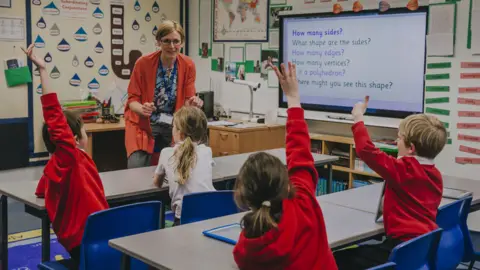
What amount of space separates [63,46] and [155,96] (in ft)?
8.82

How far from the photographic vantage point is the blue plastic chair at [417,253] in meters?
2.15

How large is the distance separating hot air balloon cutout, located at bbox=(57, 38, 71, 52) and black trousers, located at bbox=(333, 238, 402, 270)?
441cm

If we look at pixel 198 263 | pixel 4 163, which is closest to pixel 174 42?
pixel 198 263

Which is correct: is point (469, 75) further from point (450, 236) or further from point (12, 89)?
point (12, 89)

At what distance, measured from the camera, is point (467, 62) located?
15.7 ft

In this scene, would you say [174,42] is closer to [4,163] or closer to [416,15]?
[416,15]

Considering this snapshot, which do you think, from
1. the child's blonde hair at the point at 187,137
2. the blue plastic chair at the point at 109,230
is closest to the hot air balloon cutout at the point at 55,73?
the child's blonde hair at the point at 187,137

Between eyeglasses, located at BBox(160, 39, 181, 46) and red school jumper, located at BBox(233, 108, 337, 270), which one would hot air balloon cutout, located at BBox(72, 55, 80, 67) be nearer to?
eyeglasses, located at BBox(160, 39, 181, 46)

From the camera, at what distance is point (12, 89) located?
5.98 meters

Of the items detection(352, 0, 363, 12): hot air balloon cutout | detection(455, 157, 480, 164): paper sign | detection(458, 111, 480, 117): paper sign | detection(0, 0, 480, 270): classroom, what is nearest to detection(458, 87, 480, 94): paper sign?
detection(0, 0, 480, 270): classroom

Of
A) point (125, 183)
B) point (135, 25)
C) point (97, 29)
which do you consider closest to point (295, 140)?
point (125, 183)

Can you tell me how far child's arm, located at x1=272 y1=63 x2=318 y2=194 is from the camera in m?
1.97

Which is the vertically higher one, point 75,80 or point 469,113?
point 75,80

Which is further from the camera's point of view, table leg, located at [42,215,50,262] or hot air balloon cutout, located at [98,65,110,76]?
hot air balloon cutout, located at [98,65,110,76]
